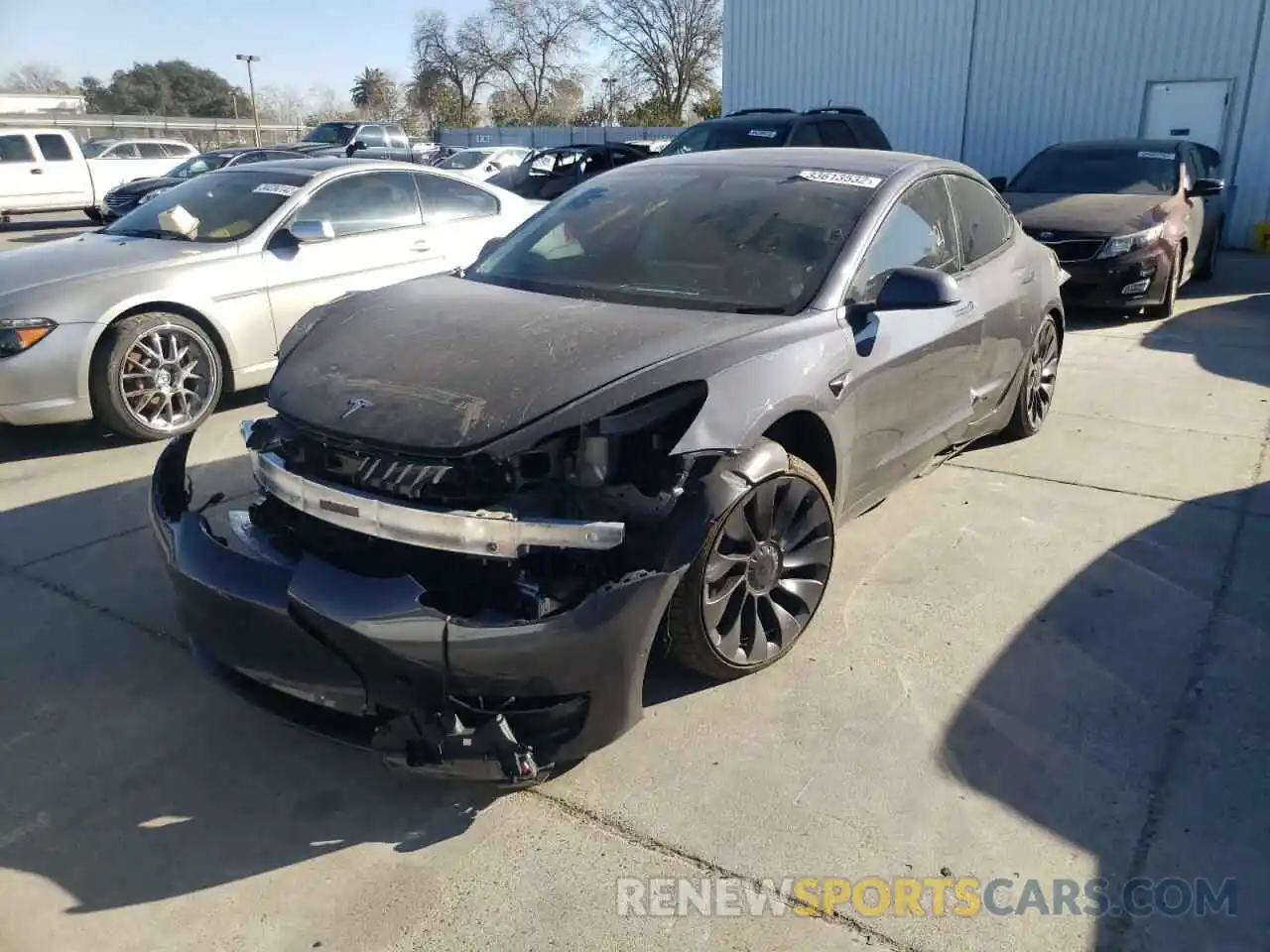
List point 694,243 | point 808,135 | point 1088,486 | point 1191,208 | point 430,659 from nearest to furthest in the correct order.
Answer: point 430,659 → point 694,243 → point 1088,486 → point 1191,208 → point 808,135

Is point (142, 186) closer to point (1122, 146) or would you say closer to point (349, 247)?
point (349, 247)

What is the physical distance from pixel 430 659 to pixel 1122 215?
27.3ft

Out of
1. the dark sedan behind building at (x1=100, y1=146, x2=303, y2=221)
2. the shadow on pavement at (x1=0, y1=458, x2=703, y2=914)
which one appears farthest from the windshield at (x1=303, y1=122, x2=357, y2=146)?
the shadow on pavement at (x1=0, y1=458, x2=703, y2=914)

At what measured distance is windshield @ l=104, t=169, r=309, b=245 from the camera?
20.0 feet

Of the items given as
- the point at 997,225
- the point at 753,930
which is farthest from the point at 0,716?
the point at 997,225

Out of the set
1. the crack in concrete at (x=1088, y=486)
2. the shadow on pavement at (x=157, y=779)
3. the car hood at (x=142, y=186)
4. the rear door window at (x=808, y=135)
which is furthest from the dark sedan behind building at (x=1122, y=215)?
the car hood at (x=142, y=186)

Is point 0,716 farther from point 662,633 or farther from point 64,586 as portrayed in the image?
point 662,633

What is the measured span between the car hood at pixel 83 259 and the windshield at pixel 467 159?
43.9 ft

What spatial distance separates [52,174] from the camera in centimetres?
1973

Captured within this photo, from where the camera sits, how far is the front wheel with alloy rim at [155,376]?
17.5 ft

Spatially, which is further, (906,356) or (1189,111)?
(1189,111)

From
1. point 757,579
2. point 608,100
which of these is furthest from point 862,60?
point 608,100

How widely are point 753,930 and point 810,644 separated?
1324 millimetres

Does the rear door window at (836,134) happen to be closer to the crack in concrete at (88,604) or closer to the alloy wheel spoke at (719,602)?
the alloy wheel spoke at (719,602)
